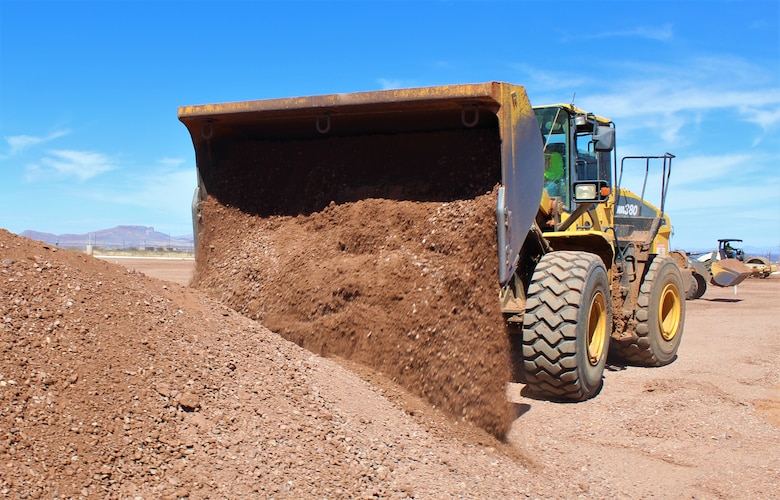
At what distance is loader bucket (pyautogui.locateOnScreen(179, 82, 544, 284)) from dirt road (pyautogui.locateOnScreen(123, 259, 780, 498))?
1163 mm

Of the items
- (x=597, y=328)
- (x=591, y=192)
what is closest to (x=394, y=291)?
(x=597, y=328)

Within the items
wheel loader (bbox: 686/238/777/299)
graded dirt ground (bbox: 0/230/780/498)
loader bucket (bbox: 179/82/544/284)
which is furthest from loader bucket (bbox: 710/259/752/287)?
loader bucket (bbox: 179/82/544/284)

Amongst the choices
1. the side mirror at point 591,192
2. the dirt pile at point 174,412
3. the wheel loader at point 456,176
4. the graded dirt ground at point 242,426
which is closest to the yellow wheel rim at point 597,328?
the wheel loader at point 456,176

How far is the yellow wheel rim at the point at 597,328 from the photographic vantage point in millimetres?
5832

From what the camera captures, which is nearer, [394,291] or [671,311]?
[394,291]

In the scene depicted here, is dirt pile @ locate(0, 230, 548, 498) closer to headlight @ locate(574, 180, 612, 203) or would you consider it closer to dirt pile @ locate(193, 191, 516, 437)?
dirt pile @ locate(193, 191, 516, 437)

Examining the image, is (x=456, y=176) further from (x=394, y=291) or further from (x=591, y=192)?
(x=591, y=192)

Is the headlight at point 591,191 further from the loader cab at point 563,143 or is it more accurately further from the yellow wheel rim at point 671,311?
the yellow wheel rim at point 671,311

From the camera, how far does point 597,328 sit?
5.96m

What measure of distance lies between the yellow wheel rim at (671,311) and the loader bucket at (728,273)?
9.09 m

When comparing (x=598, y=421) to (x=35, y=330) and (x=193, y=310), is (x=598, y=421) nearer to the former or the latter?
(x=193, y=310)

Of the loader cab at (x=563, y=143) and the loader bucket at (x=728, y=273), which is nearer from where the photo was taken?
the loader cab at (x=563, y=143)

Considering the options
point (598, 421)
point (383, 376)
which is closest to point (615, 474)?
point (598, 421)

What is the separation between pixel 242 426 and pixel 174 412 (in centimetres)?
32
